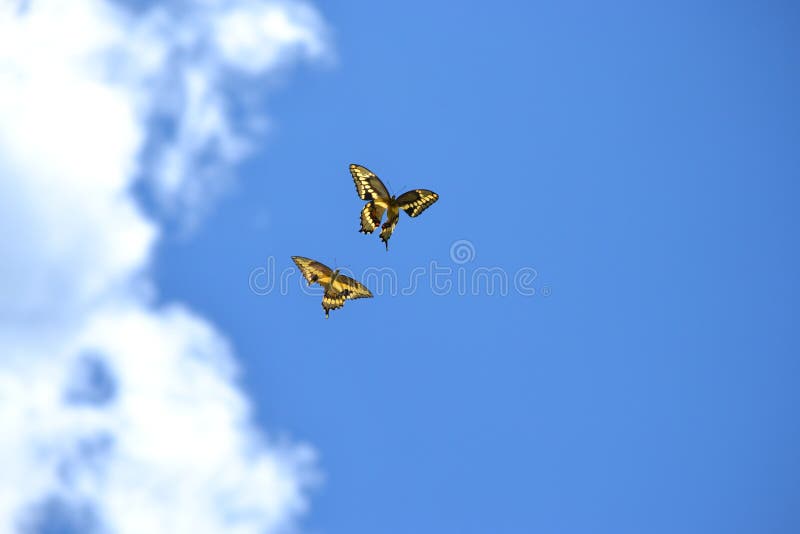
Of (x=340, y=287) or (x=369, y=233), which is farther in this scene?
(x=369, y=233)

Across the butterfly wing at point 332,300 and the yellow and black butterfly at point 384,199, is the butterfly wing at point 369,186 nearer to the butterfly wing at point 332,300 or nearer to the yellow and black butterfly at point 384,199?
the yellow and black butterfly at point 384,199

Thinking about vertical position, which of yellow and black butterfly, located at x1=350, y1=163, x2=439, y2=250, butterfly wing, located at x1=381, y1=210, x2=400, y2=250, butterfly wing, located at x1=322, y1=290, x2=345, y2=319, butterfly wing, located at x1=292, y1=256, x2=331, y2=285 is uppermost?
yellow and black butterfly, located at x1=350, y1=163, x2=439, y2=250

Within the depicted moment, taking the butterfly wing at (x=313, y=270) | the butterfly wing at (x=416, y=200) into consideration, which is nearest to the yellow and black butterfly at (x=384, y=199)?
the butterfly wing at (x=416, y=200)

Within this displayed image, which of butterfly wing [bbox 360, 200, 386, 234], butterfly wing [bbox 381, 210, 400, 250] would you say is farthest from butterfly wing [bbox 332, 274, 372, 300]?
butterfly wing [bbox 360, 200, 386, 234]

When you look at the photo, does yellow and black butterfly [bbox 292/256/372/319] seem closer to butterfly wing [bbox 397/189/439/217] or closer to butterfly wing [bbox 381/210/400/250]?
butterfly wing [bbox 381/210/400/250]

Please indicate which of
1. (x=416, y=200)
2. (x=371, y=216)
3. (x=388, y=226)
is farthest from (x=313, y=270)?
(x=416, y=200)

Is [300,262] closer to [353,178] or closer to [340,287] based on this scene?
Result: [340,287]

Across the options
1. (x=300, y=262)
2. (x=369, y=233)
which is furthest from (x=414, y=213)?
(x=300, y=262)
